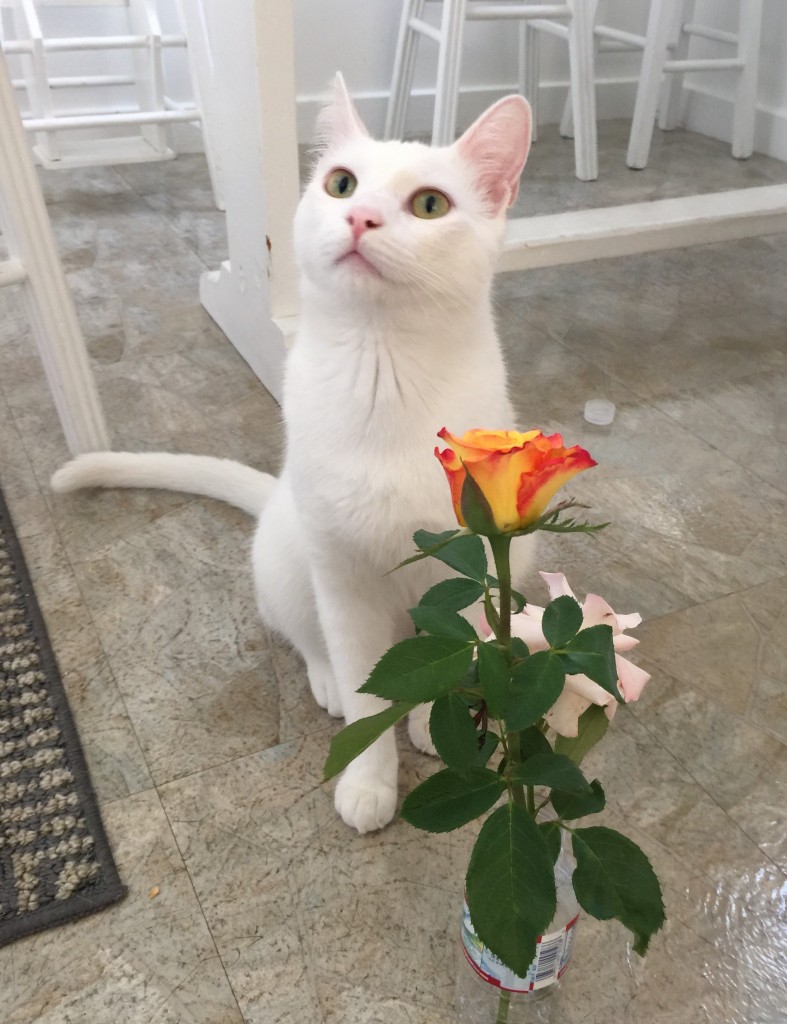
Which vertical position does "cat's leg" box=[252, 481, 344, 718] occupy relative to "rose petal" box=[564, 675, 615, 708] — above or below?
below

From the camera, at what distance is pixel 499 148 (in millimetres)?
843

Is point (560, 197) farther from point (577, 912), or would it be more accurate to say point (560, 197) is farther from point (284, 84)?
point (577, 912)

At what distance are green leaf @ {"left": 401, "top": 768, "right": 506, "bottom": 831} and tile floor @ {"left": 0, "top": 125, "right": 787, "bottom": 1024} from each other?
1.36 feet

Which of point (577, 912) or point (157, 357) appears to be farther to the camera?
point (157, 357)

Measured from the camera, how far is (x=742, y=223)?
2006mm

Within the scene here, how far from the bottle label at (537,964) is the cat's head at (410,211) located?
20.9 inches

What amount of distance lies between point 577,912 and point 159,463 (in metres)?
0.98

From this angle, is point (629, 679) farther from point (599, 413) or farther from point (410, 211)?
point (599, 413)

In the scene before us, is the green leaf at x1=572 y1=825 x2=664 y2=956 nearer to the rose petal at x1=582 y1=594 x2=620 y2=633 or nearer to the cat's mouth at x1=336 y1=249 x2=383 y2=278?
the rose petal at x1=582 y1=594 x2=620 y2=633

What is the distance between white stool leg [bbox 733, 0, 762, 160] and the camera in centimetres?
298

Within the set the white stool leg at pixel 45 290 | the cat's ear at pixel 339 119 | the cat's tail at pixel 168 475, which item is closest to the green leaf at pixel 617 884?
the cat's ear at pixel 339 119

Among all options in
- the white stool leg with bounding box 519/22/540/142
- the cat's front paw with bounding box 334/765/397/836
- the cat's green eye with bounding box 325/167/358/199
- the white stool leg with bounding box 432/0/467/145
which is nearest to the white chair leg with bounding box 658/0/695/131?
the white stool leg with bounding box 519/22/540/142

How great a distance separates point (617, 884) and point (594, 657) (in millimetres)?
139

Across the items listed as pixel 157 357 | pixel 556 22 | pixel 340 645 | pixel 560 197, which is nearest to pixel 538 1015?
pixel 340 645
